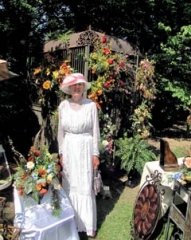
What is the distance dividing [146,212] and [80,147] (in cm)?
107

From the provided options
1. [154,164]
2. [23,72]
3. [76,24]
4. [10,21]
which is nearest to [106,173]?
[154,164]

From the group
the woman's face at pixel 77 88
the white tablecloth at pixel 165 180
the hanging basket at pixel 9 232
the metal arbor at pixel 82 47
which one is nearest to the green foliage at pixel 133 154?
the white tablecloth at pixel 165 180

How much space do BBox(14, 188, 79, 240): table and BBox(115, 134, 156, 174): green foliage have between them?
6.67 feet

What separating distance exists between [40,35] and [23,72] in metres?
1.01

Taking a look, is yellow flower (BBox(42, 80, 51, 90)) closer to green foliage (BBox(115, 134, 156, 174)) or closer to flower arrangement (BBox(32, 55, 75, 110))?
flower arrangement (BBox(32, 55, 75, 110))

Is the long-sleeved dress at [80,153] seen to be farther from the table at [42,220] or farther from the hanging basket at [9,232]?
the hanging basket at [9,232]

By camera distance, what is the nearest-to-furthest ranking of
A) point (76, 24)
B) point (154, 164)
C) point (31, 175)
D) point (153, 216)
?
point (31, 175), point (153, 216), point (154, 164), point (76, 24)

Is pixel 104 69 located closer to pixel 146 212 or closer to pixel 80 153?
pixel 80 153

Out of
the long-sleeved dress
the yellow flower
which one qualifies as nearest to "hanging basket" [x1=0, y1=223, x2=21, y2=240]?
the long-sleeved dress

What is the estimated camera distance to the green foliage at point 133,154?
5.21 metres

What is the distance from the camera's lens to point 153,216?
3459mm

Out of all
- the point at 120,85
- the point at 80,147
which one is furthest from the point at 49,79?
the point at 80,147

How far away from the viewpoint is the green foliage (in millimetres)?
5211

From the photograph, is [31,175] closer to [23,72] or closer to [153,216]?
[153,216]
